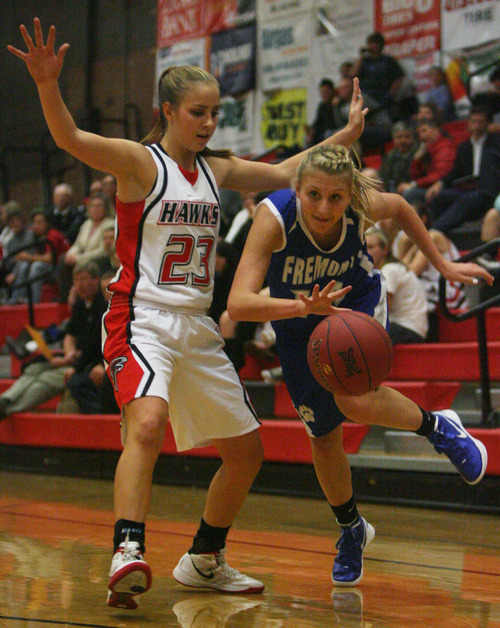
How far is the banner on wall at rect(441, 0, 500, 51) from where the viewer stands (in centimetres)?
870

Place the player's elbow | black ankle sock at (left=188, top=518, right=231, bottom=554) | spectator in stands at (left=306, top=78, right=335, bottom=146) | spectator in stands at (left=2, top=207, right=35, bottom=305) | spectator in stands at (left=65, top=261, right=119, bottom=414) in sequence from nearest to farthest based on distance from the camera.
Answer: the player's elbow, black ankle sock at (left=188, top=518, right=231, bottom=554), spectator in stands at (left=65, top=261, right=119, bottom=414), spectator in stands at (left=306, top=78, right=335, bottom=146), spectator in stands at (left=2, top=207, right=35, bottom=305)

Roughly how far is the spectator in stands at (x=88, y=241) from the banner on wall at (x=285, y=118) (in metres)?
2.70

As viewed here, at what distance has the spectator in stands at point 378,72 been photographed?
9.16m

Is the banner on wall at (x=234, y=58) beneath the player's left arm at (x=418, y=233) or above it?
above

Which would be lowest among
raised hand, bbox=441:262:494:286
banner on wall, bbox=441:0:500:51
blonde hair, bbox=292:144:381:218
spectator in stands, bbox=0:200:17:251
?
raised hand, bbox=441:262:494:286

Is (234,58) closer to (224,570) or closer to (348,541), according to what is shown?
(348,541)

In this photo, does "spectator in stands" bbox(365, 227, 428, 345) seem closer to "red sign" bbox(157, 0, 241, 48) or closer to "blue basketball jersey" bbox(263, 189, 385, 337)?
"blue basketball jersey" bbox(263, 189, 385, 337)

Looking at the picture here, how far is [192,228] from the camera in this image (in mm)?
2838

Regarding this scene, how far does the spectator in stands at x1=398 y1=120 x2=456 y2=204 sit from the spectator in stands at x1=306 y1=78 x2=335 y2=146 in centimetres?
168

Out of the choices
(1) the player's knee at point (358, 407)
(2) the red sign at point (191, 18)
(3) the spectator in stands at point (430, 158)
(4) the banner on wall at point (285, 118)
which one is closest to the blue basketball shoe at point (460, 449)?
(1) the player's knee at point (358, 407)

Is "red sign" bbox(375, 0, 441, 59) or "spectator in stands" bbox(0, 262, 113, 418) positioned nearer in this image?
"spectator in stands" bbox(0, 262, 113, 418)

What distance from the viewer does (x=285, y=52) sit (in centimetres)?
1057

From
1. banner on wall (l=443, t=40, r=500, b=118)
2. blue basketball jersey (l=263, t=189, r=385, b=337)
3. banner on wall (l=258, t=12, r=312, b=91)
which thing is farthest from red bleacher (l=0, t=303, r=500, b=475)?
banner on wall (l=258, t=12, r=312, b=91)

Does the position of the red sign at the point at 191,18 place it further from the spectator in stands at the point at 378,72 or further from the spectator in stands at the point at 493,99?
the spectator in stands at the point at 493,99
